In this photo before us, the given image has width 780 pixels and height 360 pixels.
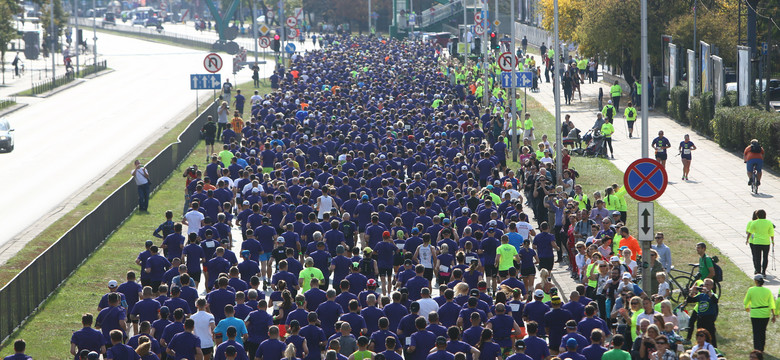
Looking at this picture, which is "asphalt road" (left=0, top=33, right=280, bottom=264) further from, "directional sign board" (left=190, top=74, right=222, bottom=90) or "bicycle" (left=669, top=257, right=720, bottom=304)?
"bicycle" (left=669, top=257, right=720, bottom=304)

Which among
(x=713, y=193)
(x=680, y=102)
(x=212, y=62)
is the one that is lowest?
(x=713, y=193)

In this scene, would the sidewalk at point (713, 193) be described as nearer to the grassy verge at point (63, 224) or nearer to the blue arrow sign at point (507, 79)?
the blue arrow sign at point (507, 79)

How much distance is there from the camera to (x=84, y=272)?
23750 mm

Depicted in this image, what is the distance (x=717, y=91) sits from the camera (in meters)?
40.7

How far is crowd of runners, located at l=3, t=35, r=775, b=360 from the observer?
14234 mm

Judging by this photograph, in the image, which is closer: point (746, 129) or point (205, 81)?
point (746, 129)

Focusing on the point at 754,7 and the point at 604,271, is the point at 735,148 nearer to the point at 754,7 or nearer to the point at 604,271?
the point at 754,7

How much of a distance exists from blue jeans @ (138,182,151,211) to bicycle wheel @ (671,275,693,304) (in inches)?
555

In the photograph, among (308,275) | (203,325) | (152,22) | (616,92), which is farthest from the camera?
(152,22)

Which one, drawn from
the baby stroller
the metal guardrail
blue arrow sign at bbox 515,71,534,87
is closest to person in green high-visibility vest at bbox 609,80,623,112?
the baby stroller

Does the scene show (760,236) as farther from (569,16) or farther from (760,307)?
(569,16)

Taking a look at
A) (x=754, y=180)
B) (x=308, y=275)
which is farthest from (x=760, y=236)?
(x=754, y=180)

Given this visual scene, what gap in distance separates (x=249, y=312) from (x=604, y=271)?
17.0 feet

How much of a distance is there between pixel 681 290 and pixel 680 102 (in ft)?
91.2
